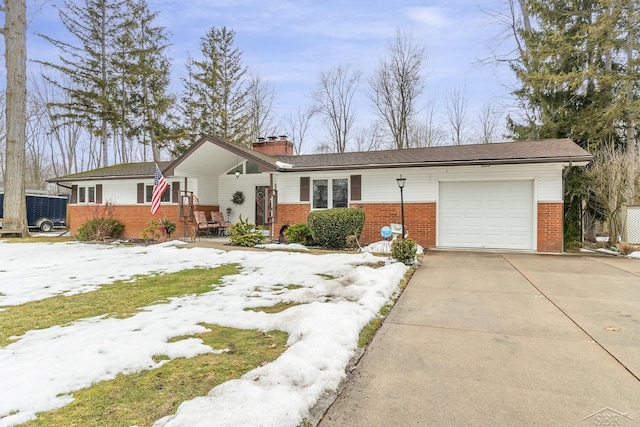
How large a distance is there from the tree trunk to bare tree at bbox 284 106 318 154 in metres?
16.7

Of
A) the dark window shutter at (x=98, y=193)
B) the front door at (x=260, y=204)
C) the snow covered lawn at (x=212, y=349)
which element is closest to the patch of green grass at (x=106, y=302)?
the snow covered lawn at (x=212, y=349)

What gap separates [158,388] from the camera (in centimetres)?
235

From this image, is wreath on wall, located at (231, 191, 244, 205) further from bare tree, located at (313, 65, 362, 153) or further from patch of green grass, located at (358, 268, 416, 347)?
bare tree, located at (313, 65, 362, 153)

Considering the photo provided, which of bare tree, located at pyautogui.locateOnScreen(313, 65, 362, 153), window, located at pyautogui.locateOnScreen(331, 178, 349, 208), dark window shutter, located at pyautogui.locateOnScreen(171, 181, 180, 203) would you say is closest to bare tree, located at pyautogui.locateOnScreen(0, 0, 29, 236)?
dark window shutter, located at pyautogui.locateOnScreen(171, 181, 180, 203)

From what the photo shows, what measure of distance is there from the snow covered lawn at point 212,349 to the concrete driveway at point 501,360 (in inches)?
12.0

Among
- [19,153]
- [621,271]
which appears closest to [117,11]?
[19,153]

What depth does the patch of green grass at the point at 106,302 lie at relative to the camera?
12.7 ft

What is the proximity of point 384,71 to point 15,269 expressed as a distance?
2185 cm

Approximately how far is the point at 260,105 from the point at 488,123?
57.8 feet

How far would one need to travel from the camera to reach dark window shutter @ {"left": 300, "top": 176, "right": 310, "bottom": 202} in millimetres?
12352

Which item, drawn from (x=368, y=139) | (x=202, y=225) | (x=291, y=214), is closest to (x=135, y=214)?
(x=202, y=225)

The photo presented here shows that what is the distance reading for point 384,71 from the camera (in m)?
22.6

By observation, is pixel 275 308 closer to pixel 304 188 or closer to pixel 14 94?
pixel 304 188

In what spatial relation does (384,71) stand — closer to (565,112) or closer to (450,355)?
(565,112)
